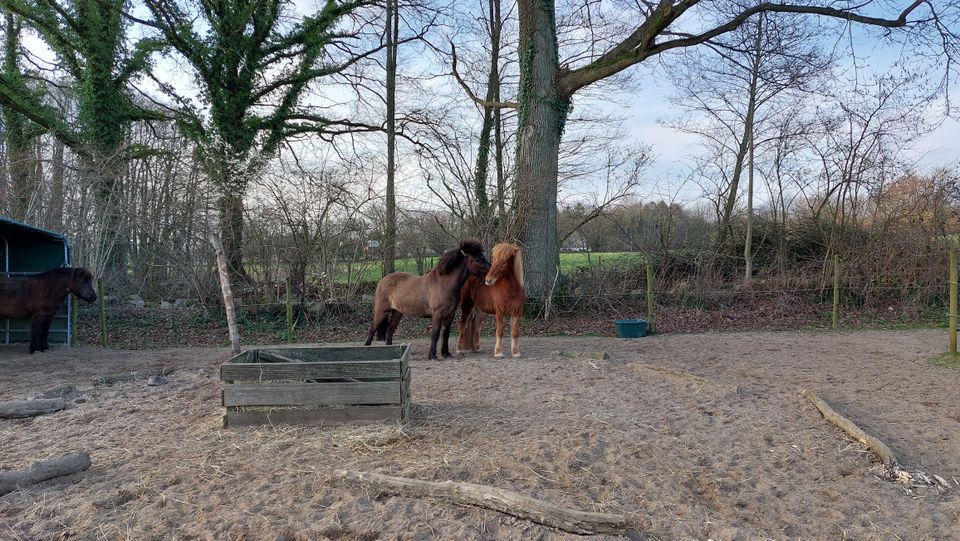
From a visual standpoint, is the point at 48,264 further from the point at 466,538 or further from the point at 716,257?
the point at 716,257

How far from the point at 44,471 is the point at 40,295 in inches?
304

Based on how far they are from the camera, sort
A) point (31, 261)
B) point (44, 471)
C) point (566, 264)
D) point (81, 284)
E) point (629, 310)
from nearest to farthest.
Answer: point (44, 471)
point (81, 284)
point (31, 261)
point (629, 310)
point (566, 264)

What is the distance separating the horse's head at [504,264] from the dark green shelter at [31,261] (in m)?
7.73

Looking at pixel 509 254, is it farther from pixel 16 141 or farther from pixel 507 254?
pixel 16 141

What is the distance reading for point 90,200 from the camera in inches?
548

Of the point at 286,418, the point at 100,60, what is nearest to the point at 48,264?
the point at 100,60

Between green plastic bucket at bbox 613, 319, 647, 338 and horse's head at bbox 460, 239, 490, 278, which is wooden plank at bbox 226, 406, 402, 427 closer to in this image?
horse's head at bbox 460, 239, 490, 278

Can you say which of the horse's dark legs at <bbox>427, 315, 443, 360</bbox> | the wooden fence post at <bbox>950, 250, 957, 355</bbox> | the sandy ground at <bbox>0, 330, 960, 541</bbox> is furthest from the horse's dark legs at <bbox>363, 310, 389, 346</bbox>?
the wooden fence post at <bbox>950, 250, 957, 355</bbox>

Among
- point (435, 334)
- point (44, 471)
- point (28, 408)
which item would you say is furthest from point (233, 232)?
point (44, 471)

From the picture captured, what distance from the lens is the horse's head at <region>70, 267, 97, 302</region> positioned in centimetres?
1012

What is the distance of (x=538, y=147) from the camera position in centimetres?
1310

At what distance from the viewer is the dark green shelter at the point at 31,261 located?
10633mm

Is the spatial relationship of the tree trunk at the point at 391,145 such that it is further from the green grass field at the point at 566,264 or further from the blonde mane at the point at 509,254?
the blonde mane at the point at 509,254

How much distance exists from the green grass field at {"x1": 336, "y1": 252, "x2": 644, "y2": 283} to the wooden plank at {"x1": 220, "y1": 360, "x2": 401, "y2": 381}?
8619 mm
